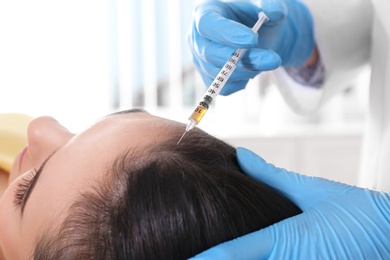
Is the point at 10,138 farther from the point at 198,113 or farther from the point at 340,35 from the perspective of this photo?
the point at 340,35

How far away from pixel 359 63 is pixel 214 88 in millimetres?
710

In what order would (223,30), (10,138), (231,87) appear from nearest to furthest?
(223,30) → (231,87) → (10,138)

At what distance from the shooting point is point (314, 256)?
0.75 meters

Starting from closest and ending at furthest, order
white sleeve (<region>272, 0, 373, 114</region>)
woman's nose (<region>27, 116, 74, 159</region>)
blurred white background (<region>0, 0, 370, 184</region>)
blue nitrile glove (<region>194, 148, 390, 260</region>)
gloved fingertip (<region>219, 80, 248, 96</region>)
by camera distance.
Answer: blue nitrile glove (<region>194, 148, 390, 260</region>) → woman's nose (<region>27, 116, 74, 159</region>) → gloved fingertip (<region>219, 80, 248, 96</region>) → white sleeve (<region>272, 0, 373, 114</region>) → blurred white background (<region>0, 0, 370, 184</region>)

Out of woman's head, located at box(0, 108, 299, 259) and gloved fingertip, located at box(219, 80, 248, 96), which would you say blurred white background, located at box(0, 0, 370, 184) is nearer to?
gloved fingertip, located at box(219, 80, 248, 96)

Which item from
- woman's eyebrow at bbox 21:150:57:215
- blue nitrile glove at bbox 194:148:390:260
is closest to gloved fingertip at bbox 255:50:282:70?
blue nitrile glove at bbox 194:148:390:260

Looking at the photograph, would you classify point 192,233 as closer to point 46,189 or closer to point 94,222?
point 94,222

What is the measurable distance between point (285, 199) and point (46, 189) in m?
0.32

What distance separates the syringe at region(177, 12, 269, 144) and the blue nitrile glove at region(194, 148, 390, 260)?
0.38ft

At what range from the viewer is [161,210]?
762 mm

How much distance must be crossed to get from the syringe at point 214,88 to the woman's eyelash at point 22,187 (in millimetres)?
249

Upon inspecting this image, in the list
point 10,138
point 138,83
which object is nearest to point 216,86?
point 10,138

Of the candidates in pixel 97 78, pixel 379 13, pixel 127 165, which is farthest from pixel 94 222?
pixel 97 78

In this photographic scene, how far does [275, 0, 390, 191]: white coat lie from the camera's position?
126 centimetres
